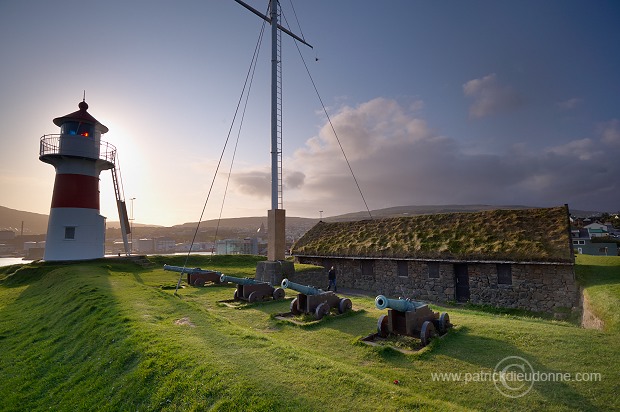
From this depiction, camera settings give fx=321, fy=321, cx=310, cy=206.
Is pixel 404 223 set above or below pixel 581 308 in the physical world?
above

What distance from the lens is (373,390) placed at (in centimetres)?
507

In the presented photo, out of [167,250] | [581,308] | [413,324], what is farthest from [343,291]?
[167,250]

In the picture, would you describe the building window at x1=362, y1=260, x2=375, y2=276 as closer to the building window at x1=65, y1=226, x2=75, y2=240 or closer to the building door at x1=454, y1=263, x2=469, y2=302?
the building door at x1=454, y1=263, x2=469, y2=302

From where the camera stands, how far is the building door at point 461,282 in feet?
61.6

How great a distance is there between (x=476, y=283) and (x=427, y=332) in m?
12.3

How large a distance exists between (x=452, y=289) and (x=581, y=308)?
5.86 m

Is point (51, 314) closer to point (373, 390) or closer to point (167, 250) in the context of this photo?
point (373, 390)

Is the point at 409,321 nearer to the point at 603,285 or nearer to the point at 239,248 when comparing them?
the point at 603,285

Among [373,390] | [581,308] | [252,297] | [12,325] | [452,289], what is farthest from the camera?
[452,289]

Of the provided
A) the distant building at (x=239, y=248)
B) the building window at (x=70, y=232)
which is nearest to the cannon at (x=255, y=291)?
the building window at (x=70, y=232)

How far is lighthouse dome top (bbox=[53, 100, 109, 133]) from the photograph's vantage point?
23.0 metres

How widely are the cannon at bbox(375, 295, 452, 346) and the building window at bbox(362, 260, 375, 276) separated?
14.2 metres

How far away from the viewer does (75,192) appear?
23094 millimetres

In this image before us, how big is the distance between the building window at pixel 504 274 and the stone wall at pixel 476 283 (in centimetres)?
12
